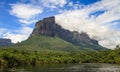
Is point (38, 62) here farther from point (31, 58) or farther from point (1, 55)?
point (1, 55)

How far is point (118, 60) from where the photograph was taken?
7603 inches

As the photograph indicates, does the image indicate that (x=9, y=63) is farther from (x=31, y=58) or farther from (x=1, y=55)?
(x=31, y=58)

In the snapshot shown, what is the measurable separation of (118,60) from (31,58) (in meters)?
67.7

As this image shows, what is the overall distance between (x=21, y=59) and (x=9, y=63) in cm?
1765

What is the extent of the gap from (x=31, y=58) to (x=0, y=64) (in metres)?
44.3

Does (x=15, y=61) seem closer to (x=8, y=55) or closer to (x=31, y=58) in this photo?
(x=8, y=55)

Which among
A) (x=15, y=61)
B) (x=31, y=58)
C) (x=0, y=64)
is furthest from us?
(x=31, y=58)

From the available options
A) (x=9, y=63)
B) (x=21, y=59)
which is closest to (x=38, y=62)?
(x=21, y=59)

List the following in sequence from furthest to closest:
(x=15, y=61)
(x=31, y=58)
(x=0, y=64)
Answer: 1. (x=31, y=58)
2. (x=15, y=61)
3. (x=0, y=64)

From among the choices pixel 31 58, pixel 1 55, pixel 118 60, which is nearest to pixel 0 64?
pixel 1 55

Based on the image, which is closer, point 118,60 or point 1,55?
point 1,55

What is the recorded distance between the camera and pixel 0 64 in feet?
495

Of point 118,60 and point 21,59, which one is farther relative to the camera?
point 118,60

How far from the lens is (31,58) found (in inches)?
7589
